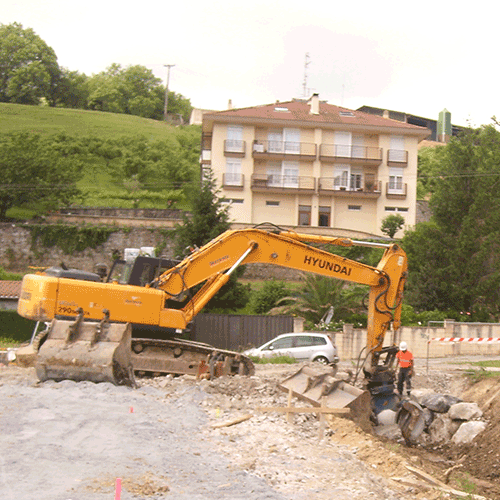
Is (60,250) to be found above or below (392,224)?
below

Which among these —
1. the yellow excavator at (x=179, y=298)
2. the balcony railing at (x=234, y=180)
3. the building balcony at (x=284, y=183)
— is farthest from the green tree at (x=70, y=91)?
the yellow excavator at (x=179, y=298)

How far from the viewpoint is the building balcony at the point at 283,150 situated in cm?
4753

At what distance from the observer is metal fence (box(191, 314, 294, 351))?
28625 millimetres

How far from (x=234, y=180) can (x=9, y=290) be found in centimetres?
1896

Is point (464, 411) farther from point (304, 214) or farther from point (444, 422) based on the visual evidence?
point (304, 214)

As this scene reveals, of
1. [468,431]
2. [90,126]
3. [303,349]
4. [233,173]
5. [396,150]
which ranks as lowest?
[468,431]

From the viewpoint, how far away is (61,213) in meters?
44.0

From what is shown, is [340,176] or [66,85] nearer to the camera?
[340,176]

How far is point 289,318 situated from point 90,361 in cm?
1631

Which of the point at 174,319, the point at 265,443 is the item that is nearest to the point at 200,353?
the point at 174,319

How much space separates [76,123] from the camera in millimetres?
75562

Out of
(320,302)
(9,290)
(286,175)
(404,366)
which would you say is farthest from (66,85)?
(404,366)

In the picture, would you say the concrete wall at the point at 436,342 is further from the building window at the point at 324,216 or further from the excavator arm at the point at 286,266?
the building window at the point at 324,216

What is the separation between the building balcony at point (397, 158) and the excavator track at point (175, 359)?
35650 millimetres
